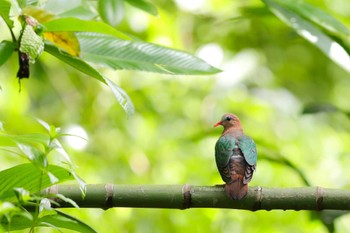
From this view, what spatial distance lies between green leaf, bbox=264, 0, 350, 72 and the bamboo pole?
0.75 meters

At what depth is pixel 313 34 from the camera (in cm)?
226

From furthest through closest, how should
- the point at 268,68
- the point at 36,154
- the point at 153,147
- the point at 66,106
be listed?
the point at 268,68
the point at 66,106
the point at 153,147
the point at 36,154

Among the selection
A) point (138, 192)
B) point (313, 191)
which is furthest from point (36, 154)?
point (313, 191)

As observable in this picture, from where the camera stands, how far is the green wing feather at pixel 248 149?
1.97 metres

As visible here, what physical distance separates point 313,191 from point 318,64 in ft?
10.9

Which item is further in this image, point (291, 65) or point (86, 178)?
point (291, 65)

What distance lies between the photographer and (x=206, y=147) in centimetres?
389

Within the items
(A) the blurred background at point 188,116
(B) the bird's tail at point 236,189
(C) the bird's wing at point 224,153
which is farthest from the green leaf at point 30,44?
(A) the blurred background at point 188,116

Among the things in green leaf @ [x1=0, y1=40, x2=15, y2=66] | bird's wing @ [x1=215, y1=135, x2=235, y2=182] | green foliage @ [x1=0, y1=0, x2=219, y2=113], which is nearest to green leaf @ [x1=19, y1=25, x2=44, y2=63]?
green foliage @ [x1=0, y1=0, x2=219, y2=113]

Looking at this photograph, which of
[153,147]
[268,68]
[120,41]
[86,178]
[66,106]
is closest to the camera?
[120,41]

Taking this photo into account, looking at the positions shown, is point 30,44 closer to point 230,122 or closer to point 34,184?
point 34,184

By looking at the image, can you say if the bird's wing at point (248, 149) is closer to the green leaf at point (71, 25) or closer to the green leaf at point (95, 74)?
the green leaf at point (95, 74)

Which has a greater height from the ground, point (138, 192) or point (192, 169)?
point (138, 192)

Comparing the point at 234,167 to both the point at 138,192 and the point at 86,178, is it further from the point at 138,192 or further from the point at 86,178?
the point at 86,178
